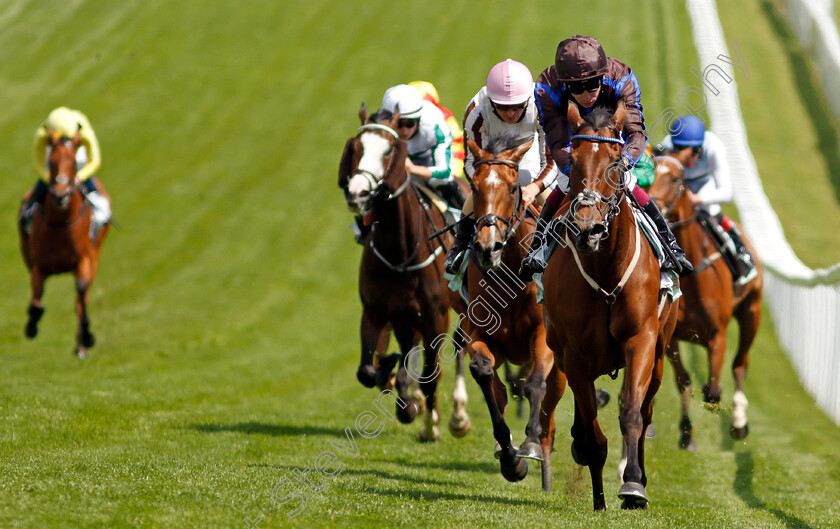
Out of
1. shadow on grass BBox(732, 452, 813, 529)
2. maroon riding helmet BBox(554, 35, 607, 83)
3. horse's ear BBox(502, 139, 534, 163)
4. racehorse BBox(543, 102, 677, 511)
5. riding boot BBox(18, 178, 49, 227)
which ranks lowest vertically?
shadow on grass BBox(732, 452, 813, 529)

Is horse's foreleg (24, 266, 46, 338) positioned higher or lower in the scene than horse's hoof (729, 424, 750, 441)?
higher

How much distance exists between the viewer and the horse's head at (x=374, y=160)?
7258mm

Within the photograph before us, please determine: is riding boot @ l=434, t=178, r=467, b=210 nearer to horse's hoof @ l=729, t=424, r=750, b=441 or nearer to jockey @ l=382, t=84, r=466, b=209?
jockey @ l=382, t=84, r=466, b=209

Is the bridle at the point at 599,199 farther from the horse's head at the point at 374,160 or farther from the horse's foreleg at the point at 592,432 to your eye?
the horse's head at the point at 374,160

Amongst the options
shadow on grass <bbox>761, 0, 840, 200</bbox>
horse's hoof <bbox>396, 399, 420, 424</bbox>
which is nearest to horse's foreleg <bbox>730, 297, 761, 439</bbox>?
horse's hoof <bbox>396, 399, 420, 424</bbox>

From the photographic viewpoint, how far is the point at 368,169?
730 centimetres

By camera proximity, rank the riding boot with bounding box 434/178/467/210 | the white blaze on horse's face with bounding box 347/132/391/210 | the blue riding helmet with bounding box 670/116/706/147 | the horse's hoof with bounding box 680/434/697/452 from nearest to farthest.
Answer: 1. the white blaze on horse's face with bounding box 347/132/391/210
2. the riding boot with bounding box 434/178/467/210
3. the horse's hoof with bounding box 680/434/697/452
4. the blue riding helmet with bounding box 670/116/706/147

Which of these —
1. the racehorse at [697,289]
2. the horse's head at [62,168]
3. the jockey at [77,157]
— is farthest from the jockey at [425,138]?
the jockey at [77,157]

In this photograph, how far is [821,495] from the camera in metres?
7.55

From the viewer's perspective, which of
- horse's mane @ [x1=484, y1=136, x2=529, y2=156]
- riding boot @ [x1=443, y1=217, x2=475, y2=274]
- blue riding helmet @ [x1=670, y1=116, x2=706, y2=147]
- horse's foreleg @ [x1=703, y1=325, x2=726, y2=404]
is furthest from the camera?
blue riding helmet @ [x1=670, y1=116, x2=706, y2=147]

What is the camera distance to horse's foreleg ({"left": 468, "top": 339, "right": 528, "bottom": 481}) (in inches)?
248

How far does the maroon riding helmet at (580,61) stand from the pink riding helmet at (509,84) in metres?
0.72

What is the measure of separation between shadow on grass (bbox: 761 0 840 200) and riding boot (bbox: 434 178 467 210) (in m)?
16.1

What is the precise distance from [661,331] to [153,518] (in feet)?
10.2
